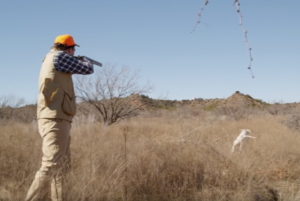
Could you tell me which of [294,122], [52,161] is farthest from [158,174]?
[294,122]

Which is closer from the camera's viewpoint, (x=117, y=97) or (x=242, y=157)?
(x=242, y=157)

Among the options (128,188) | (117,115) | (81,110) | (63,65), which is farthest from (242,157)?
(81,110)

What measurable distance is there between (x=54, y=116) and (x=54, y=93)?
0.22 metres

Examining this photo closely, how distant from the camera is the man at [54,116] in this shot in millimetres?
2994

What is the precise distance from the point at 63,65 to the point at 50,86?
0.78 ft

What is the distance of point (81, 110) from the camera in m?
12.5

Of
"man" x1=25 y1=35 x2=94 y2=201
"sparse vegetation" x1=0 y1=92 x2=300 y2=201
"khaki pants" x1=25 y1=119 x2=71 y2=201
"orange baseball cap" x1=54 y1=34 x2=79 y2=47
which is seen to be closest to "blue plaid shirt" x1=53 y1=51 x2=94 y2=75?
"man" x1=25 y1=35 x2=94 y2=201

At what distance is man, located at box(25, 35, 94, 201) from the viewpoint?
299 centimetres

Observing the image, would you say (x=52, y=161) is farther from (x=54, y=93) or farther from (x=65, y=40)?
(x=65, y=40)

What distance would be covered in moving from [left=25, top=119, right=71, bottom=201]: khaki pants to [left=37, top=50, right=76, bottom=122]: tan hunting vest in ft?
0.26

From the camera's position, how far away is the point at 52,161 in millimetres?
2996

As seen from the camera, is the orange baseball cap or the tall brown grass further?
the tall brown grass

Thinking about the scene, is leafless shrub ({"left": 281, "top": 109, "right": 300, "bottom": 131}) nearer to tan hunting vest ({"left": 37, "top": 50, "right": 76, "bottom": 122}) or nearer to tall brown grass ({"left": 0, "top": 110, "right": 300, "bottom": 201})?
tall brown grass ({"left": 0, "top": 110, "right": 300, "bottom": 201})

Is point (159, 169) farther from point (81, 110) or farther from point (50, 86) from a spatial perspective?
point (81, 110)
